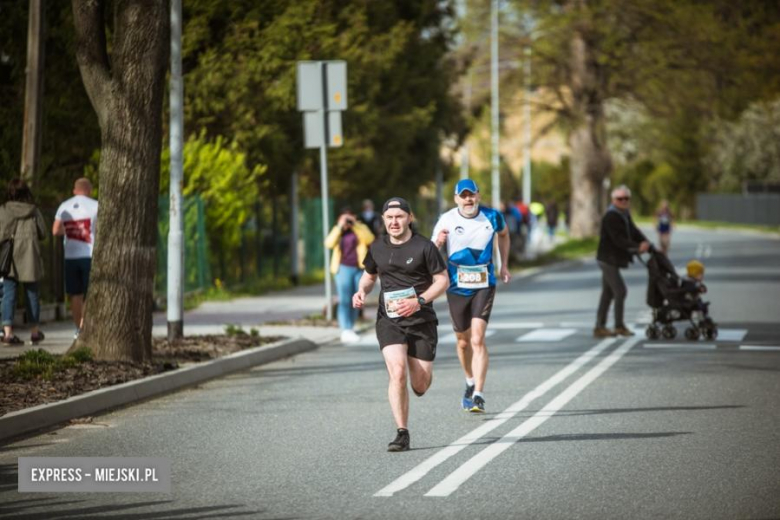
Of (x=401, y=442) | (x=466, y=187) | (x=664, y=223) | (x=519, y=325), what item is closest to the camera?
(x=401, y=442)

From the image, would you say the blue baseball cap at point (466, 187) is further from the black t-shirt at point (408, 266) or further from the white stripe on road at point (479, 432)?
the white stripe on road at point (479, 432)

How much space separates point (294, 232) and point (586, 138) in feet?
89.3

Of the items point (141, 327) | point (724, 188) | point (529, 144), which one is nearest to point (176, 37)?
point (141, 327)

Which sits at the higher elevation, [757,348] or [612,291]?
[612,291]

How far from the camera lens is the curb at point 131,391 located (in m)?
10.6

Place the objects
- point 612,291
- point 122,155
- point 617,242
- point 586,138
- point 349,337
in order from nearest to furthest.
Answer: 1. point 122,155
2. point 617,242
3. point 612,291
4. point 349,337
5. point 586,138

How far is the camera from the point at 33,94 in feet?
61.7

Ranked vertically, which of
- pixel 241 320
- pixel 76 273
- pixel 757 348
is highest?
pixel 76 273

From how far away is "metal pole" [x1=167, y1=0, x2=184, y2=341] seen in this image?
53.4ft

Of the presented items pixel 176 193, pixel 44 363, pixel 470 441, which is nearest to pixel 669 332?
pixel 176 193

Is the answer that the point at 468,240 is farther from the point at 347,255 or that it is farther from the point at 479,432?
the point at 347,255

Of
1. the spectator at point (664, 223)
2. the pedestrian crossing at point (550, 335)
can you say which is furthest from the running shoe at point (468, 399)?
the spectator at point (664, 223)

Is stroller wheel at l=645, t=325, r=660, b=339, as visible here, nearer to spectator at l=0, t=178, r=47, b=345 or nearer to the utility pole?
spectator at l=0, t=178, r=47, b=345

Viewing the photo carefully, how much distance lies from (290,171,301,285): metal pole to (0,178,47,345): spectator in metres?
14.6
